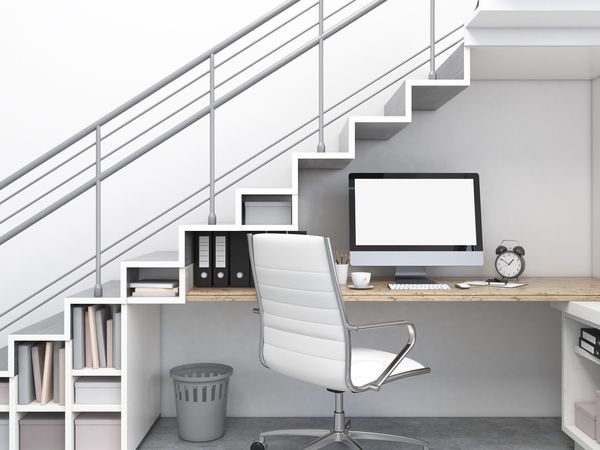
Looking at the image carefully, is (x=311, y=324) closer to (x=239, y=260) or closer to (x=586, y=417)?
(x=239, y=260)

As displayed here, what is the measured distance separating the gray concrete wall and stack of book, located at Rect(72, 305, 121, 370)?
75 cm

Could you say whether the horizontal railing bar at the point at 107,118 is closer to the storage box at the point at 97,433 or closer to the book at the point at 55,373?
the book at the point at 55,373

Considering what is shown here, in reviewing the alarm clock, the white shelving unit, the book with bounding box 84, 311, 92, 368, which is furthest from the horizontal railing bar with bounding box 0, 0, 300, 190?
the white shelving unit

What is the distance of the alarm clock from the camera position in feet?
10.9

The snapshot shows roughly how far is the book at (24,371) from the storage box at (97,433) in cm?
25

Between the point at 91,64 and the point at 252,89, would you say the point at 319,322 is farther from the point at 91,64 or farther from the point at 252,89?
the point at 91,64

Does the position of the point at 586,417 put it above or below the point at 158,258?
below

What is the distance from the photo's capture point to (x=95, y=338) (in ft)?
9.37

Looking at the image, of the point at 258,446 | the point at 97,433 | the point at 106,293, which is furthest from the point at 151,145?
the point at 258,446

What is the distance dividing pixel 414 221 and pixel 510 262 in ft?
1.87

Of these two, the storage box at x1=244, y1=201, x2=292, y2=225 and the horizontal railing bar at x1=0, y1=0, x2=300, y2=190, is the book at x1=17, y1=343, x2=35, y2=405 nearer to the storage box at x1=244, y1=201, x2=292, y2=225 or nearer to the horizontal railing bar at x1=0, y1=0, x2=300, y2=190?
the horizontal railing bar at x1=0, y1=0, x2=300, y2=190

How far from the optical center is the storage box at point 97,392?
2.85 m

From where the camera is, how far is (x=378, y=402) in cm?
363

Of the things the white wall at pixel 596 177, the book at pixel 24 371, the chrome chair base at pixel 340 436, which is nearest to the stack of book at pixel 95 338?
the book at pixel 24 371
